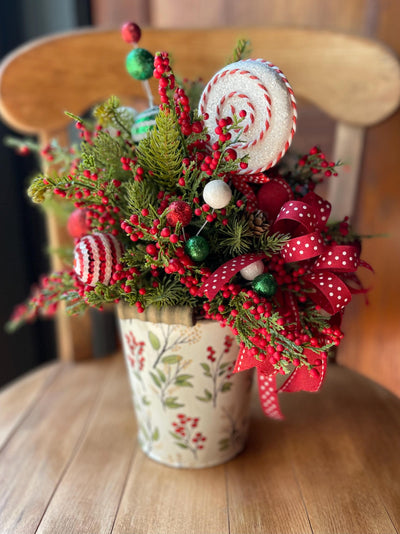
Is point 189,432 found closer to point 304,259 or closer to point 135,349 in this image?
point 135,349

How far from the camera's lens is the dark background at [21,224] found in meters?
0.93

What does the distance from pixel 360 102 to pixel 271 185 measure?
14.1 inches

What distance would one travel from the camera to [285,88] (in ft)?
1.34

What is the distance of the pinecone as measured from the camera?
45cm

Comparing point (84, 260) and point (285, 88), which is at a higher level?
point (285, 88)

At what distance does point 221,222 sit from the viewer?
1.45ft

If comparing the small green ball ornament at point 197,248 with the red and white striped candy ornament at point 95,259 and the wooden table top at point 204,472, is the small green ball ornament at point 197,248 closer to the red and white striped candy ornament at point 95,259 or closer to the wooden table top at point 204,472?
the red and white striped candy ornament at point 95,259

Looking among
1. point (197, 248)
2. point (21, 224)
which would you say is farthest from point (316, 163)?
point (21, 224)

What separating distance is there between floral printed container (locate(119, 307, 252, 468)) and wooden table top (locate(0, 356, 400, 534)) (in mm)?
24

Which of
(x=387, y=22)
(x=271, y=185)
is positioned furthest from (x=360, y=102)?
(x=271, y=185)

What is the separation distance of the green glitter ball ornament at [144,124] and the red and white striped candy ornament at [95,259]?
12cm

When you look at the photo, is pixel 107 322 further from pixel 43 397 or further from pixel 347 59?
pixel 347 59

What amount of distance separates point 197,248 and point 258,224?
0.25 feet

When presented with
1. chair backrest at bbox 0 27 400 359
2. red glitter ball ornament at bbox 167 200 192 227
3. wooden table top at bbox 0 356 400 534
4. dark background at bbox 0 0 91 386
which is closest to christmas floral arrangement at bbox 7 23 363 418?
red glitter ball ornament at bbox 167 200 192 227
